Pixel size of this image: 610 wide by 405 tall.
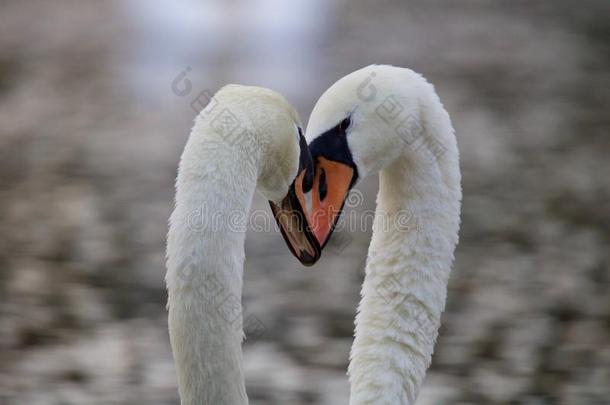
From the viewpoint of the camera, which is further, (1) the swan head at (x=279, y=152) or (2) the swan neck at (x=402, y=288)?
(2) the swan neck at (x=402, y=288)

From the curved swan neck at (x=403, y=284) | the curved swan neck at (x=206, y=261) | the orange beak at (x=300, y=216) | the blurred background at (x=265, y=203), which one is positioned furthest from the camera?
the blurred background at (x=265, y=203)

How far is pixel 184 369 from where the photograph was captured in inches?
86.9

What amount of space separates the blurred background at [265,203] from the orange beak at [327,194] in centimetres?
148

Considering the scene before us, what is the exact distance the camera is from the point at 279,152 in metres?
2.28

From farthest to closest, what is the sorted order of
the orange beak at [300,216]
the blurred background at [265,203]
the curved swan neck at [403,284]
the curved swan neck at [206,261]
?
the blurred background at [265,203] < the curved swan neck at [403,284] < the orange beak at [300,216] < the curved swan neck at [206,261]

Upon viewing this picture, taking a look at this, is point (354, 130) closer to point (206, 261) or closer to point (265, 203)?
point (206, 261)

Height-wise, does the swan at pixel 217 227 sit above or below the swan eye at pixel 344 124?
below

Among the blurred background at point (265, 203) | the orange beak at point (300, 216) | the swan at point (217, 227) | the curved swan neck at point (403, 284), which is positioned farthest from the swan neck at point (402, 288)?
the blurred background at point (265, 203)

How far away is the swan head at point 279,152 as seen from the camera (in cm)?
217

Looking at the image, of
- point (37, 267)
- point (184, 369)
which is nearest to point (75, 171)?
point (37, 267)

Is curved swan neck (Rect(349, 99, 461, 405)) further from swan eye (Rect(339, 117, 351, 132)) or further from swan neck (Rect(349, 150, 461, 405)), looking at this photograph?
swan eye (Rect(339, 117, 351, 132))

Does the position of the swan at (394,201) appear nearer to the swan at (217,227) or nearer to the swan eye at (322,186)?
the swan eye at (322,186)

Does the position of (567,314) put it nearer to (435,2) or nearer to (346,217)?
(346,217)

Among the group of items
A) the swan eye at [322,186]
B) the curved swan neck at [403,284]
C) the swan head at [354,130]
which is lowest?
the curved swan neck at [403,284]
